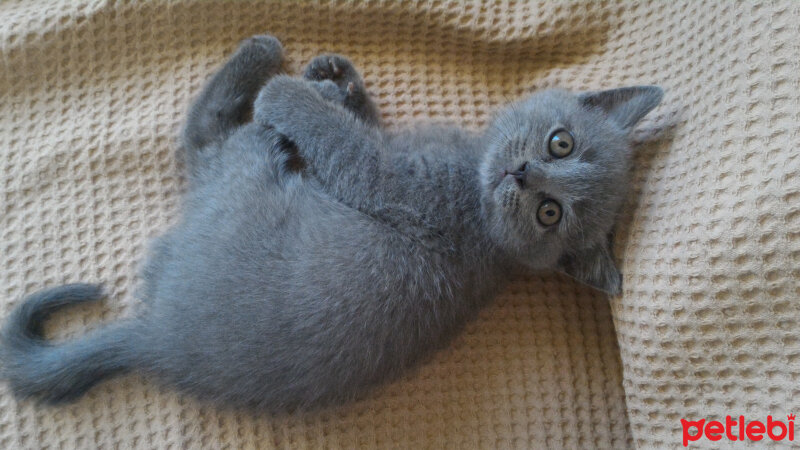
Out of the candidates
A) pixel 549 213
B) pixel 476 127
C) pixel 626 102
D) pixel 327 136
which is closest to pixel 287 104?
pixel 327 136

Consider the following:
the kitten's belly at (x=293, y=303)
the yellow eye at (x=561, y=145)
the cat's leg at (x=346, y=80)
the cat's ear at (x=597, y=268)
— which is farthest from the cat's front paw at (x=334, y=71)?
the cat's ear at (x=597, y=268)

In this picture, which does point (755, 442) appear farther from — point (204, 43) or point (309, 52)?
point (204, 43)

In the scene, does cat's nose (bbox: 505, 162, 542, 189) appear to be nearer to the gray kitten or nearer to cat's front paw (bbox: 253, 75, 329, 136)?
the gray kitten

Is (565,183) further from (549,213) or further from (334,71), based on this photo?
(334,71)

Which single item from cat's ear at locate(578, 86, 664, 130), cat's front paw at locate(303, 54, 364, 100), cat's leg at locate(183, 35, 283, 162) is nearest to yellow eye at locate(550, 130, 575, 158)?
cat's ear at locate(578, 86, 664, 130)

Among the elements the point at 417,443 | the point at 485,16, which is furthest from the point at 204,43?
the point at 417,443
